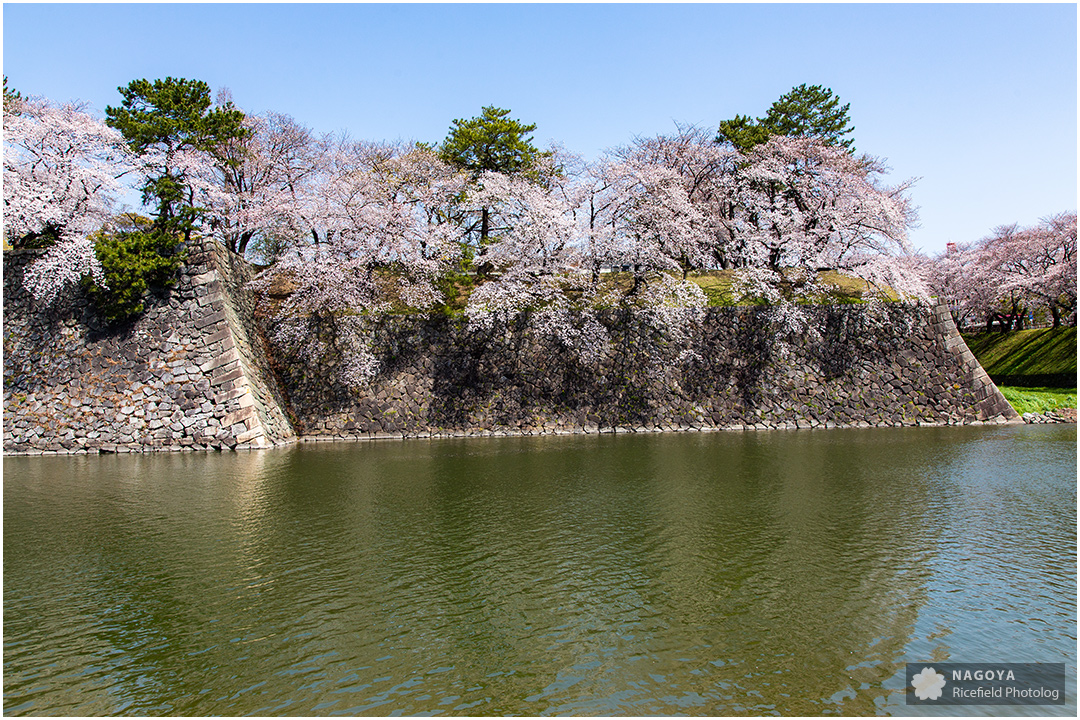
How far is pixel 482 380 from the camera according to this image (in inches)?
904

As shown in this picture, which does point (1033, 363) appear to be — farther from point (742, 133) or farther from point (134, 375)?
point (134, 375)

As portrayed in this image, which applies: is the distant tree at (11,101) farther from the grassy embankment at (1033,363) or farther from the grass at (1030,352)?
the grass at (1030,352)

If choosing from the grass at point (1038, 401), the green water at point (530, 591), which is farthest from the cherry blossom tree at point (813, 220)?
the green water at point (530, 591)

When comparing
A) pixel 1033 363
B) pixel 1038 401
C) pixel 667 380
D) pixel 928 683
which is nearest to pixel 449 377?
pixel 667 380

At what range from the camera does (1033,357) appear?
118 feet

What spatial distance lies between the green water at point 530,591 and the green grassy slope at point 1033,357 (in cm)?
2704

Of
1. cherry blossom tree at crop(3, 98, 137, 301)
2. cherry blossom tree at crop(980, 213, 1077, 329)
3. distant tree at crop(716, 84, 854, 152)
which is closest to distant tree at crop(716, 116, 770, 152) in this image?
distant tree at crop(716, 84, 854, 152)

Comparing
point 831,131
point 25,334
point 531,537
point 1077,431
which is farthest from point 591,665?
point 831,131

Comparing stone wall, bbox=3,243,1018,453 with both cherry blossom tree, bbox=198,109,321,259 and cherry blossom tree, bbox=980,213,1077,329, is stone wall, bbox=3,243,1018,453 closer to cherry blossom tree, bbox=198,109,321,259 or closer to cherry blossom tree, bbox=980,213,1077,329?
cherry blossom tree, bbox=198,109,321,259

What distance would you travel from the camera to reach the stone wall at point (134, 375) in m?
18.2

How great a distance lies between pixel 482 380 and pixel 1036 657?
18982mm

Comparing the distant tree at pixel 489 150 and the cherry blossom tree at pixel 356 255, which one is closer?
the cherry blossom tree at pixel 356 255

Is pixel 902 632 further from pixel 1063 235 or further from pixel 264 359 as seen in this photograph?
pixel 1063 235

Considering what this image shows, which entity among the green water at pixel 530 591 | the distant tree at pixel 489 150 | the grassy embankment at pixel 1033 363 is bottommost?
the green water at pixel 530 591
